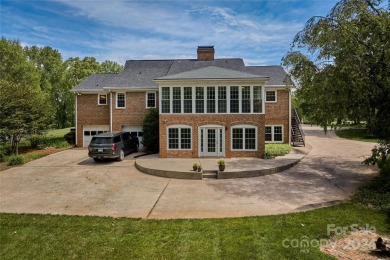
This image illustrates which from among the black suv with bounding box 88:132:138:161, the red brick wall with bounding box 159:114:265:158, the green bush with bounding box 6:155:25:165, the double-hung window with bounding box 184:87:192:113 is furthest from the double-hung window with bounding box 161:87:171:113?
the green bush with bounding box 6:155:25:165

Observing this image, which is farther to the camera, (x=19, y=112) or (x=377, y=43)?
(x=19, y=112)

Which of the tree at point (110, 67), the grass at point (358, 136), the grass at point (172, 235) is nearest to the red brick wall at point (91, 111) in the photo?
the grass at point (172, 235)

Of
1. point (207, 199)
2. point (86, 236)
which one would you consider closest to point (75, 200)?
point (86, 236)

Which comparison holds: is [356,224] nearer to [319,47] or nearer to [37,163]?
[319,47]

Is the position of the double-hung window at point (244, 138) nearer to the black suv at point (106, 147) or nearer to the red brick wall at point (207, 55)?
the black suv at point (106, 147)

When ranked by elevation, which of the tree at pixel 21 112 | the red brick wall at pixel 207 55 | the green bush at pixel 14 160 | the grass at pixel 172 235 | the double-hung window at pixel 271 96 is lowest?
the grass at pixel 172 235

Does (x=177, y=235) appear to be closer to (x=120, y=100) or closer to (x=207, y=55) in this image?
(x=120, y=100)
